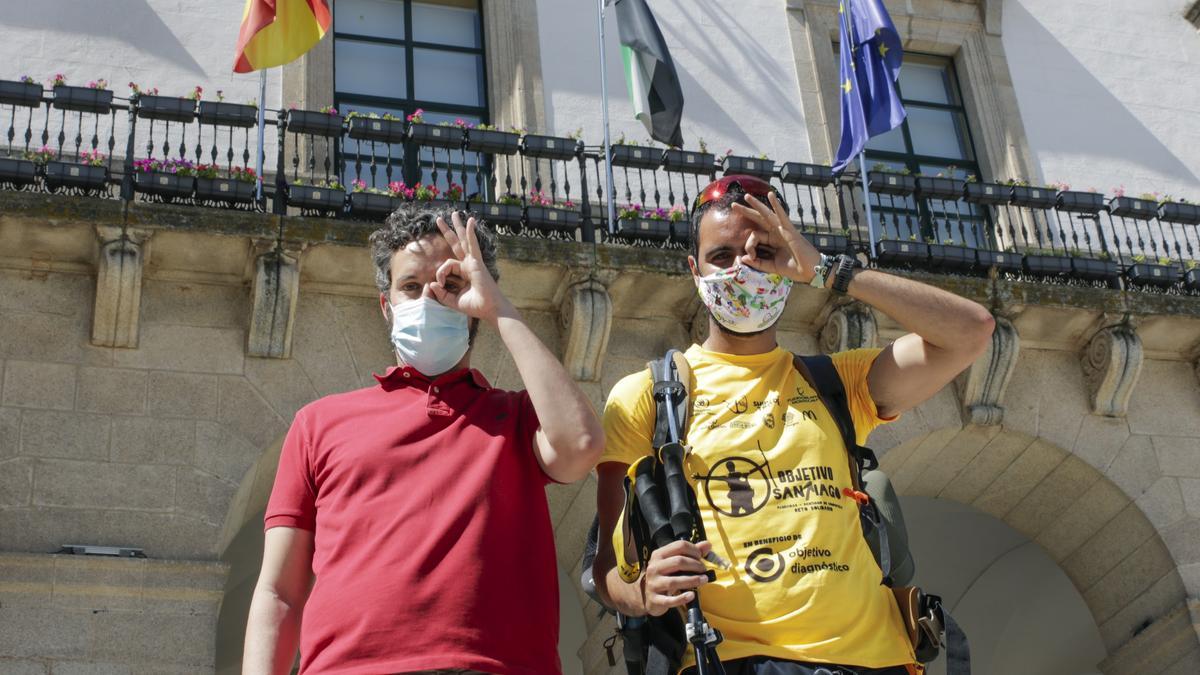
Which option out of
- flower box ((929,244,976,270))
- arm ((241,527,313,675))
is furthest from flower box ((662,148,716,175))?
arm ((241,527,313,675))

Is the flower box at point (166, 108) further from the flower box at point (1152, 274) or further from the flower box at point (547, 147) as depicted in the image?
the flower box at point (1152, 274)

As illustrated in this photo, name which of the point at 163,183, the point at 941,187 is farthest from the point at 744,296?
the point at 941,187

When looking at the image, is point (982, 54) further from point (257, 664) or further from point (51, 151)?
point (257, 664)

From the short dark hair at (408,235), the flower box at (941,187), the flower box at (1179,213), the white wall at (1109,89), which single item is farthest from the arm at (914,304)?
the white wall at (1109,89)

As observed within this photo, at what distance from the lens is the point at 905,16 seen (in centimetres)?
1308

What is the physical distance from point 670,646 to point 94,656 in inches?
193

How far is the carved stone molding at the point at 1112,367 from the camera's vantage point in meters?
10.3

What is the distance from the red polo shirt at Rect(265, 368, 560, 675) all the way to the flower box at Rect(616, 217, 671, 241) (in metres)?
5.54

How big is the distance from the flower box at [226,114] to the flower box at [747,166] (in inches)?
125

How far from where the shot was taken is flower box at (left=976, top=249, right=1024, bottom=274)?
10.4 meters

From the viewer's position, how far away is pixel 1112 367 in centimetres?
1034

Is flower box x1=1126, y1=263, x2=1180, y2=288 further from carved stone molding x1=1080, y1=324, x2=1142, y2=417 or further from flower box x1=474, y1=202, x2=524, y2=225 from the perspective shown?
flower box x1=474, y1=202, x2=524, y2=225

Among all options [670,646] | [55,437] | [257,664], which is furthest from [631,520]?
[55,437]

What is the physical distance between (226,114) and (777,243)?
603 centimetres
